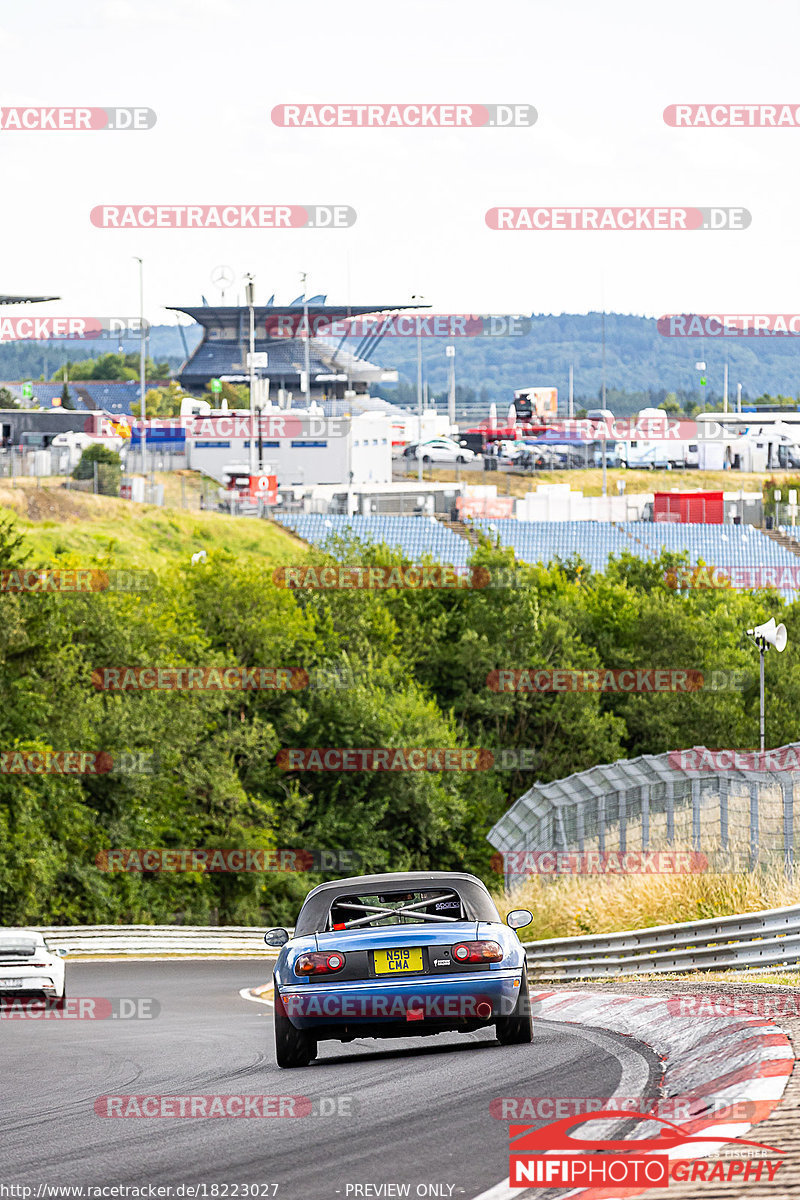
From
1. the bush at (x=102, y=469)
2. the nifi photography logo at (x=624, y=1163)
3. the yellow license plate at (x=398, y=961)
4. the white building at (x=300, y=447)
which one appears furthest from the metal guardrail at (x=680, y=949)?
the white building at (x=300, y=447)

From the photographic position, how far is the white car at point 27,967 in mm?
19391

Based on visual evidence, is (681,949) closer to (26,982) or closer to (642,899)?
(642,899)

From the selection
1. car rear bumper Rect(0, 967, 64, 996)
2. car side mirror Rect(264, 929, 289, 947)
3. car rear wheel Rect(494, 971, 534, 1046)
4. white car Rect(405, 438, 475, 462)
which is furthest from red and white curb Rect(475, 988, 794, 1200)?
white car Rect(405, 438, 475, 462)

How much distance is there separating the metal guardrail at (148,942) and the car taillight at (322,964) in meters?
25.9

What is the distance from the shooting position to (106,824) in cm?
4791

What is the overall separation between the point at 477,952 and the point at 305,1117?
84.8 inches

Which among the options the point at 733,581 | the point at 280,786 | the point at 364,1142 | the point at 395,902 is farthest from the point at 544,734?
the point at 364,1142

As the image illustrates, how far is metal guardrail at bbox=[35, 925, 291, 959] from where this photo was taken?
115 ft

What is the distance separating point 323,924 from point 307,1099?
1.90 meters

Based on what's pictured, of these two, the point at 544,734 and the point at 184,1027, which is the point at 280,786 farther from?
the point at 184,1027

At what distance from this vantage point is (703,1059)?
8547 millimetres

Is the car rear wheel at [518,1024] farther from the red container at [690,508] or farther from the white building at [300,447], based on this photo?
the white building at [300,447]

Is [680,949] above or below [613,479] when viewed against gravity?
below

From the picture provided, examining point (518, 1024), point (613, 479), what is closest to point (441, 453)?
point (613, 479)
